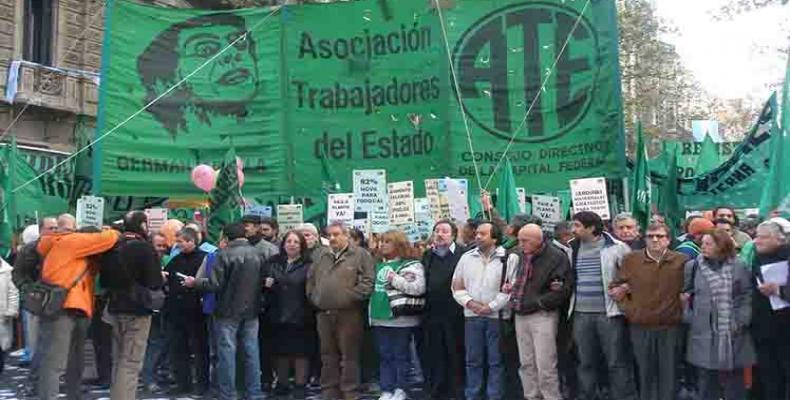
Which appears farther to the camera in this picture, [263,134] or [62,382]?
[263,134]

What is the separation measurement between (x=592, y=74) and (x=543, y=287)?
4.43 meters

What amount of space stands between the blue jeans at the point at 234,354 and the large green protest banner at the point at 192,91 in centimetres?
470

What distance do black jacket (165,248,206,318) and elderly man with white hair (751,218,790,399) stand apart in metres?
5.38

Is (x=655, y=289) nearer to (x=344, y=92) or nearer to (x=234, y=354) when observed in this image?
(x=234, y=354)

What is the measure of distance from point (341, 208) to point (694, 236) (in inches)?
166

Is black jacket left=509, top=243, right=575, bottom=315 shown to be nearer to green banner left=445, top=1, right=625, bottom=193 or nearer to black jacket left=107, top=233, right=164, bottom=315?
black jacket left=107, top=233, right=164, bottom=315

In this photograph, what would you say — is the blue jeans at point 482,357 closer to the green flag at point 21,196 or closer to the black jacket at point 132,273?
the black jacket at point 132,273

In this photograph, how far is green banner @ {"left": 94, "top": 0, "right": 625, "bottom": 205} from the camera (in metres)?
12.1

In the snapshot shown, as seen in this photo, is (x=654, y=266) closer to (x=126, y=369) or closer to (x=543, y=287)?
(x=543, y=287)

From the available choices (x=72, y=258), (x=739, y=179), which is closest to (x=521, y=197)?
(x=739, y=179)

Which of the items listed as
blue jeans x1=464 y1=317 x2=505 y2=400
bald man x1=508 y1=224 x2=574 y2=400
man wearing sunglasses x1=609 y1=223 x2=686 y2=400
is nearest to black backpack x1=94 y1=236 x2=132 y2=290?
blue jeans x1=464 y1=317 x2=505 y2=400

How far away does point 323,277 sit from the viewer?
29.8 ft

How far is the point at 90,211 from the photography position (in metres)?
12.1

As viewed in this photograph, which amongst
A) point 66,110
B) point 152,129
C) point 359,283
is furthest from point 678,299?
point 66,110
